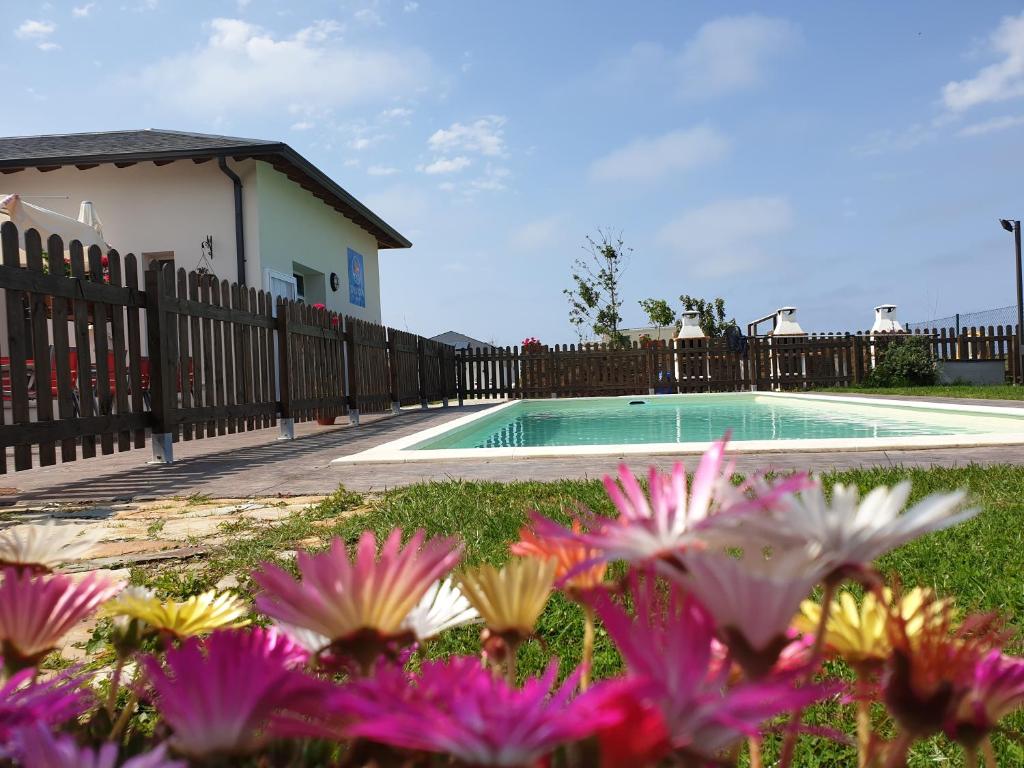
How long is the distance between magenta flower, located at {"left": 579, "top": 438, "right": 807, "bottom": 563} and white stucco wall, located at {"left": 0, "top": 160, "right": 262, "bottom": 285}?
12558 millimetres

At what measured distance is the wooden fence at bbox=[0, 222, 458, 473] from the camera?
→ 15.5ft

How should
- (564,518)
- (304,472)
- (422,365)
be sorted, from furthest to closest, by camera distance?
(422,365) < (304,472) < (564,518)

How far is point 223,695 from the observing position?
28 cm

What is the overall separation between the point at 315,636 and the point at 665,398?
15640mm

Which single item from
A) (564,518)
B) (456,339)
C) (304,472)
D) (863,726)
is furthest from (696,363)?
(456,339)

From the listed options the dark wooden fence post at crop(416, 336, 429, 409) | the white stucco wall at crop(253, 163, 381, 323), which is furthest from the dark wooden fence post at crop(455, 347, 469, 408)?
the dark wooden fence post at crop(416, 336, 429, 409)

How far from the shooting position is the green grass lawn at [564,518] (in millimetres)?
1581

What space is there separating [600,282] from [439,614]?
92.0ft

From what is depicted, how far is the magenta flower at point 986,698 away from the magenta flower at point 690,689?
78 mm

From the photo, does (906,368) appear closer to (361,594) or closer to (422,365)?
(422,365)

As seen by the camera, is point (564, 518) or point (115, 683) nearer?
point (115, 683)

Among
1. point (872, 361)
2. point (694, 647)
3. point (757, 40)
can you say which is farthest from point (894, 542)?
point (757, 40)

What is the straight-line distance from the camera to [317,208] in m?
14.8

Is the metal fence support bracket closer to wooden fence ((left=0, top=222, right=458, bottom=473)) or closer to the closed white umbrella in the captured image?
wooden fence ((left=0, top=222, right=458, bottom=473))
